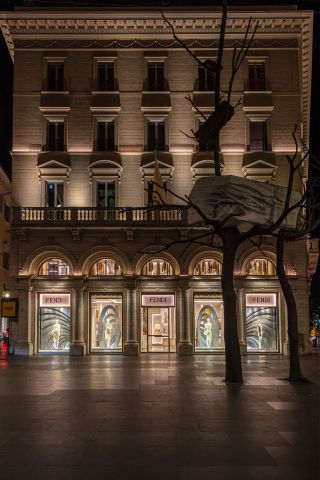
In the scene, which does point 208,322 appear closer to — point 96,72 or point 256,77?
point 256,77

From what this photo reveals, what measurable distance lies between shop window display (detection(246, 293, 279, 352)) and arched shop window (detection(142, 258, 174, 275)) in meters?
4.88

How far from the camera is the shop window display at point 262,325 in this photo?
3681 centimetres

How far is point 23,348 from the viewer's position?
35.9 meters

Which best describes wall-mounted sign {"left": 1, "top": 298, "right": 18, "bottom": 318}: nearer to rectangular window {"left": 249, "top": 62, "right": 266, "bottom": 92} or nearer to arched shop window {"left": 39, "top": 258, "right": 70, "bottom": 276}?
arched shop window {"left": 39, "top": 258, "right": 70, "bottom": 276}

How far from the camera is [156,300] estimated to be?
120 feet

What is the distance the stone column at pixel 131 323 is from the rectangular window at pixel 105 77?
37.7 ft

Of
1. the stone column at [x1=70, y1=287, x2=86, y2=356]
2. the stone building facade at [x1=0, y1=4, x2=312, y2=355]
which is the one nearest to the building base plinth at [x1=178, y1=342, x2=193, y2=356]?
the stone building facade at [x1=0, y1=4, x2=312, y2=355]

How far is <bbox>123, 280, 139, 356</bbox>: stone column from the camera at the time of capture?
36.1 meters

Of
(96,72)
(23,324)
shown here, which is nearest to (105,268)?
(23,324)

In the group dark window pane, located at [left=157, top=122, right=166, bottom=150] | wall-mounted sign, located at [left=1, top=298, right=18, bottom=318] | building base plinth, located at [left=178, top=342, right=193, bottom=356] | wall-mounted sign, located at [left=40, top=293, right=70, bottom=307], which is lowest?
building base plinth, located at [left=178, top=342, right=193, bottom=356]

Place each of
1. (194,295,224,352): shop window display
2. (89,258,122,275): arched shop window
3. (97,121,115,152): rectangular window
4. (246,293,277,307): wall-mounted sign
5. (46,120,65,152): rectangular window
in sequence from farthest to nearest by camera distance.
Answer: (97,121,115,152): rectangular window
(46,120,65,152): rectangular window
(194,295,224,352): shop window display
(89,258,122,275): arched shop window
(246,293,277,307): wall-mounted sign

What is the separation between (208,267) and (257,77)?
1159 centimetres

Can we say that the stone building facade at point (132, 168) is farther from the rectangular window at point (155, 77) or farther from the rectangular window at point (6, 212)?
the rectangular window at point (6, 212)

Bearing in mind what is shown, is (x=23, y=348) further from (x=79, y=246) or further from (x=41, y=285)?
(x=79, y=246)
